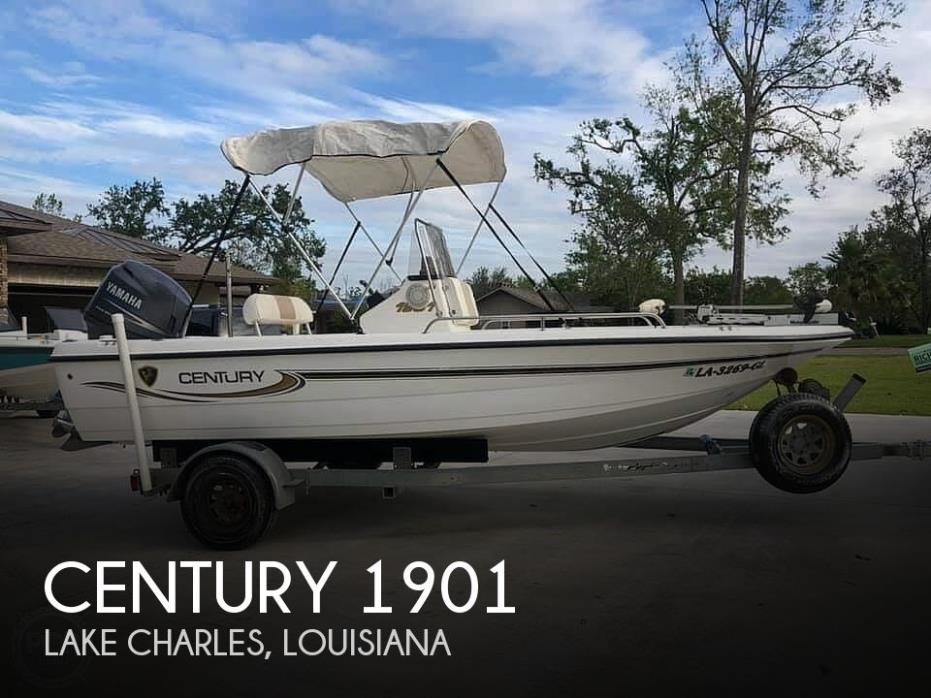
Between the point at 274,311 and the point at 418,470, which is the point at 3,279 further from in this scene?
the point at 418,470

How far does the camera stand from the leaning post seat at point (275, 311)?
5355mm

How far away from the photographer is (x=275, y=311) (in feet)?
18.0

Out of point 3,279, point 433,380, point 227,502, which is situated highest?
point 3,279

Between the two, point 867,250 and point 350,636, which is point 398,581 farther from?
point 867,250

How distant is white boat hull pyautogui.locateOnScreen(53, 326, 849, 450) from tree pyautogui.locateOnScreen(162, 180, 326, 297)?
89cm

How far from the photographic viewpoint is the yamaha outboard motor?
525cm

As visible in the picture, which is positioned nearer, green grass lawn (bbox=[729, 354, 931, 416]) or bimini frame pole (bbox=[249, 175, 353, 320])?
bimini frame pole (bbox=[249, 175, 353, 320])

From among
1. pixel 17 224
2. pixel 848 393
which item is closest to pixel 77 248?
pixel 17 224

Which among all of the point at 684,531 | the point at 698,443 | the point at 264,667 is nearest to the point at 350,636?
the point at 264,667

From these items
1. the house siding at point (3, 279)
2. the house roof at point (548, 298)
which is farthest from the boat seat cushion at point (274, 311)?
the house siding at point (3, 279)

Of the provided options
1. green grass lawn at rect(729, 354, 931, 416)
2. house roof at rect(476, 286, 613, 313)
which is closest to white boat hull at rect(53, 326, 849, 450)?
house roof at rect(476, 286, 613, 313)

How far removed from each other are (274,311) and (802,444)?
3498 mm

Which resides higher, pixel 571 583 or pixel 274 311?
pixel 274 311

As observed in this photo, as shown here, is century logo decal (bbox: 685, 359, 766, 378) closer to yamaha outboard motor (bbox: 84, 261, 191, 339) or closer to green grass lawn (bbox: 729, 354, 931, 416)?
green grass lawn (bbox: 729, 354, 931, 416)
